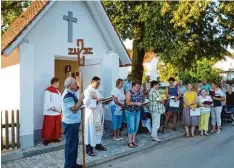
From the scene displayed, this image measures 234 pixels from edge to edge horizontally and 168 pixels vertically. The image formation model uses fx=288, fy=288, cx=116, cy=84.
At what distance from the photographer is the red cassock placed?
759 centimetres

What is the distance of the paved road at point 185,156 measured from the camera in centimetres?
653

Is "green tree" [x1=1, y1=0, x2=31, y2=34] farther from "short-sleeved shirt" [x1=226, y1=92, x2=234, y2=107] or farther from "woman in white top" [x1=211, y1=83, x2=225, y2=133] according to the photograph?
"short-sleeved shirt" [x1=226, y1=92, x2=234, y2=107]

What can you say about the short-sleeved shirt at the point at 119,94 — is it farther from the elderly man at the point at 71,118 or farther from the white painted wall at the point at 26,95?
the elderly man at the point at 71,118

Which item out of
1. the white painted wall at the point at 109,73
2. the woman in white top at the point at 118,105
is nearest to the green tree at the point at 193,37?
the white painted wall at the point at 109,73

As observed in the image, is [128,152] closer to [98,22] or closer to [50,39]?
[50,39]

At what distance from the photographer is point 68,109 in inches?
223

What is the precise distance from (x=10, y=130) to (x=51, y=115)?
1.10 m

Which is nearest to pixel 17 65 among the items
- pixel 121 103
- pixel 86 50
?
pixel 86 50

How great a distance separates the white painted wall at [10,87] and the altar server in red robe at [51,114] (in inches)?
29.9

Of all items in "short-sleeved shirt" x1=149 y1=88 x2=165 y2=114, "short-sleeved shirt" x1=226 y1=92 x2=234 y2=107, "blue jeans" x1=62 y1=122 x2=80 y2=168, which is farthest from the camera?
"short-sleeved shirt" x1=226 y1=92 x2=234 y2=107

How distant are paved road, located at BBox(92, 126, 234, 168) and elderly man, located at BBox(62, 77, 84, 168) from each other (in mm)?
910

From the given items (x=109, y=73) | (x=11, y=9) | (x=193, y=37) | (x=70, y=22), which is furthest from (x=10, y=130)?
(x=11, y=9)

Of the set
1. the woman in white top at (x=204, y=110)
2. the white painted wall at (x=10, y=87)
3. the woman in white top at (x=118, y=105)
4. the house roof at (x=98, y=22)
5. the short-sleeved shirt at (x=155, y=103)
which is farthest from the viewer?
the woman in white top at (x=204, y=110)

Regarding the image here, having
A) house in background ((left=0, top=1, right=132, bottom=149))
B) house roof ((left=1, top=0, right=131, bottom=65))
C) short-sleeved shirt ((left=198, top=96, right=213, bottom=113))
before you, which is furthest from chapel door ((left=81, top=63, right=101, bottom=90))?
short-sleeved shirt ((left=198, top=96, right=213, bottom=113))
